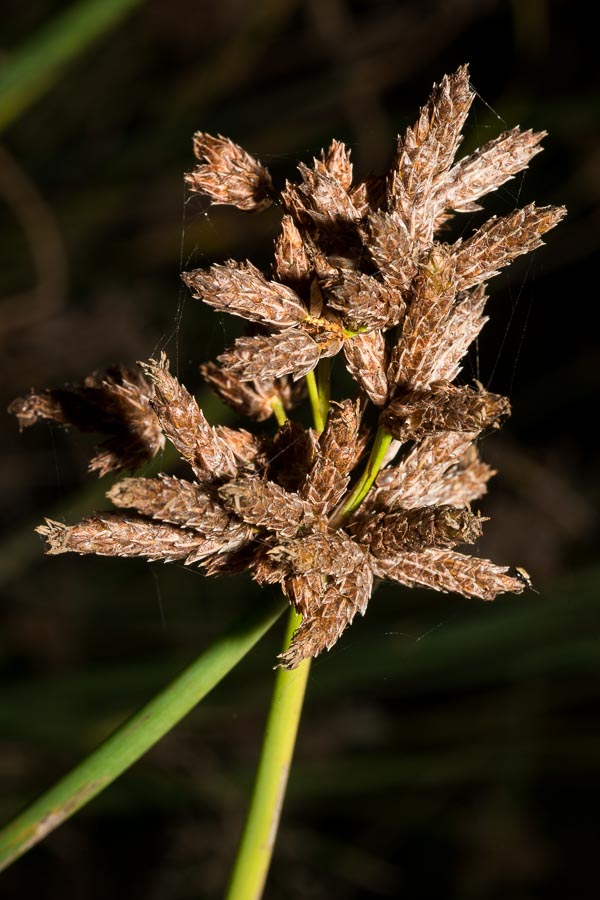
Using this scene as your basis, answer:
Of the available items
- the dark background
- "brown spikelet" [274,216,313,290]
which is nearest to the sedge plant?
"brown spikelet" [274,216,313,290]

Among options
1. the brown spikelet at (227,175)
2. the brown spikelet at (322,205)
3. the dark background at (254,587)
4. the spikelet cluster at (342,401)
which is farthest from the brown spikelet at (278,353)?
the dark background at (254,587)

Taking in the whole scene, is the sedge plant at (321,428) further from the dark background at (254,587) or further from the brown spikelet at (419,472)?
the dark background at (254,587)

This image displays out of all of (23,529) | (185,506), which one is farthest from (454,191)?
(23,529)

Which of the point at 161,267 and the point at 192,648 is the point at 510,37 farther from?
the point at 192,648

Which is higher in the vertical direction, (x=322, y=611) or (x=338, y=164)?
(x=338, y=164)

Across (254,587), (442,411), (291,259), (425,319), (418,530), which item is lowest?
(254,587)

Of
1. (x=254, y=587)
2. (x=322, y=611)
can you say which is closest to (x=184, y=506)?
(x=322, y=611)

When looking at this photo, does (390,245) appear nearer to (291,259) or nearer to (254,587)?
(291,259)

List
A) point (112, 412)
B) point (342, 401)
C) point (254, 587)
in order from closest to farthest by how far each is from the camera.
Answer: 1. point (342, 401)
2. point (112, 412)
3. point (254, 587)
